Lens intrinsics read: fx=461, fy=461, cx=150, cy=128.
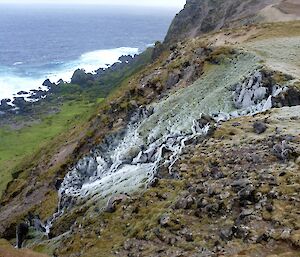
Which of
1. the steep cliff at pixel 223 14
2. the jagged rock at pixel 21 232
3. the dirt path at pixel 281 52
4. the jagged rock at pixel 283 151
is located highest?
the steep cliff at pixel 223 14

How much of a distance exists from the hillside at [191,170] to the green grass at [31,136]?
80.5 feet

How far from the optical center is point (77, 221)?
1205 inches

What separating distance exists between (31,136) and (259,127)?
284 feet

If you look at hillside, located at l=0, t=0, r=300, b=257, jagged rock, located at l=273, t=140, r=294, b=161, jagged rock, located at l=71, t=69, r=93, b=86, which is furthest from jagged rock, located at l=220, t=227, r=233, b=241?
jagged rock, located at l=71, t=69, r=93, b=86

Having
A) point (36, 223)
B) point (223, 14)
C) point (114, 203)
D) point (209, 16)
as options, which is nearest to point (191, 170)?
point (114, 203)

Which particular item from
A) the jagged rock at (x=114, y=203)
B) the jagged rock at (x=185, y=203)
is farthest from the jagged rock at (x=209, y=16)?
the jagged rock at (x=185, y=203)

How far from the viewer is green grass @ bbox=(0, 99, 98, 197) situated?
89.8 m

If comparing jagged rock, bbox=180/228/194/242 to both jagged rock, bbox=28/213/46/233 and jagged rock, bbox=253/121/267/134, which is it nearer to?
jagged rock, bbox=253/121/267/134

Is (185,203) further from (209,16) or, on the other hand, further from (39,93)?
(39,93)

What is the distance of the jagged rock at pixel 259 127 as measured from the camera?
2914cm

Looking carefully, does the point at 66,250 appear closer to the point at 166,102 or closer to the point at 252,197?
the point at 252,197

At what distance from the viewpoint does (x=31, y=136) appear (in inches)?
4274

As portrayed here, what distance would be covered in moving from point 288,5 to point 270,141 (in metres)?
59.2

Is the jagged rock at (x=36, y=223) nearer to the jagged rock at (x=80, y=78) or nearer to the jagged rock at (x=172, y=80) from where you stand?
the jagged rock at (x=172, y=80)
